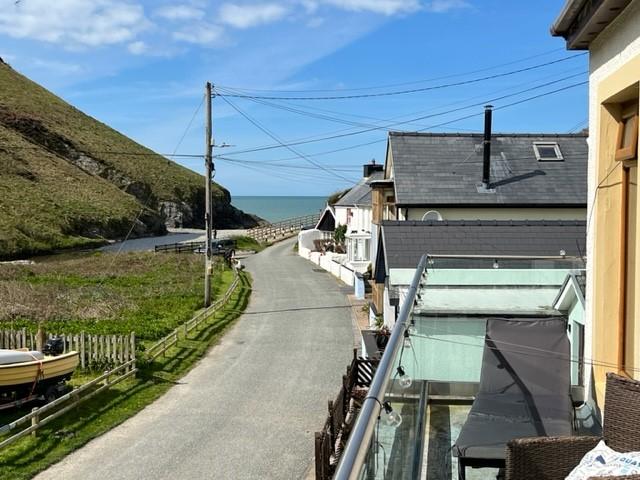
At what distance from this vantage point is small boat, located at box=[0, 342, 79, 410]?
12.5 meters

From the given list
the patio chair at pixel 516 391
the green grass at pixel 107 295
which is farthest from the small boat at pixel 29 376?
the patio chair at pixel 516 391

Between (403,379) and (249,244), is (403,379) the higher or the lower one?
the higher one

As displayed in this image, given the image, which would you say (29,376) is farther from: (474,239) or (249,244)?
(249,244)

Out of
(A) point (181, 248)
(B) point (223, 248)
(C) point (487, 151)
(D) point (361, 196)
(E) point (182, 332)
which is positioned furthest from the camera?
(A) point (181, 248)

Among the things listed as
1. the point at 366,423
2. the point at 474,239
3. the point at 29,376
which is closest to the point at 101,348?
the point at 29,376

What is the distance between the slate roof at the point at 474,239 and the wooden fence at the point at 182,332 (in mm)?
6899

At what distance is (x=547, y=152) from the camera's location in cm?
2641

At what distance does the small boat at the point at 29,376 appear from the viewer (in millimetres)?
12477

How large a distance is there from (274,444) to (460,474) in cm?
757

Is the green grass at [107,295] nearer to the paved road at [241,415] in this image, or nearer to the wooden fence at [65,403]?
the paved road at [241,415]

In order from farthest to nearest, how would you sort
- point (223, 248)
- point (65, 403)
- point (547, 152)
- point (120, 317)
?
point (223, 248) → point (547, 152) → point (120, 317) → point (65, 403)

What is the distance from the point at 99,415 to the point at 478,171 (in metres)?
16.8

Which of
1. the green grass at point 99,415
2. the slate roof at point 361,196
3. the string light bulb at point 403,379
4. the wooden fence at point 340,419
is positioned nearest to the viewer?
the string light bulb at point 403,379

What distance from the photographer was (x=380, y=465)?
2.65 m
